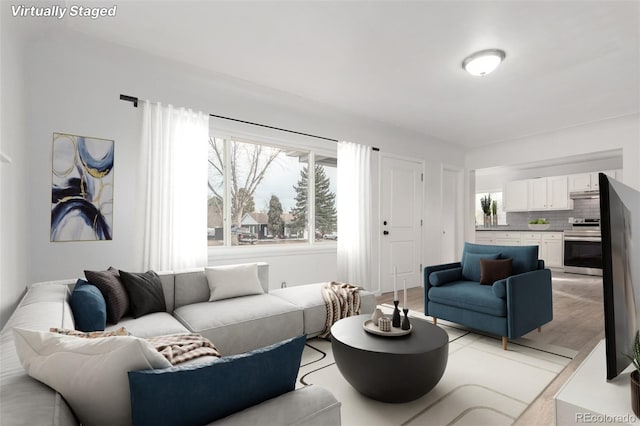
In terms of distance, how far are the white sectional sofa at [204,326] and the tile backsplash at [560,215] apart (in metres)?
6.92

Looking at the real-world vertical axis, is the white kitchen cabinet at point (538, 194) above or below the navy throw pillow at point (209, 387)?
above

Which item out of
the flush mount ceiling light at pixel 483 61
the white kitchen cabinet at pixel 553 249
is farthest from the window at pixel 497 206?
the flush mount ceiling light at pixel 483 61

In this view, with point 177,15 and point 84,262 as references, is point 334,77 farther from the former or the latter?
point 84,262

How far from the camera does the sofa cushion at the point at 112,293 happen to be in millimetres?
2285

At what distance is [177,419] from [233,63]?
3.06 m

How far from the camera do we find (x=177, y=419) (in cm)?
87

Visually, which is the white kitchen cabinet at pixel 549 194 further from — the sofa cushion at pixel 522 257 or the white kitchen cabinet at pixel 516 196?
the sofa cushion at pixel 522 257

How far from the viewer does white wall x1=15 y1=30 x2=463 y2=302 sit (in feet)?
8.85

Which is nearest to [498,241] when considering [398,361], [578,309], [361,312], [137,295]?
[578,309]

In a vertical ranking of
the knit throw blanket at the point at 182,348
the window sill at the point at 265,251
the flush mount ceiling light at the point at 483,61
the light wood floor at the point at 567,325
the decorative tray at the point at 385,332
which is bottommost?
the light wood floor at the point at 567,325

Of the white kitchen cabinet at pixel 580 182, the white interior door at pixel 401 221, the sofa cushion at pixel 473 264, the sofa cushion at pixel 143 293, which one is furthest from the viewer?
the white kitchen cabinet at pixel 580 182
